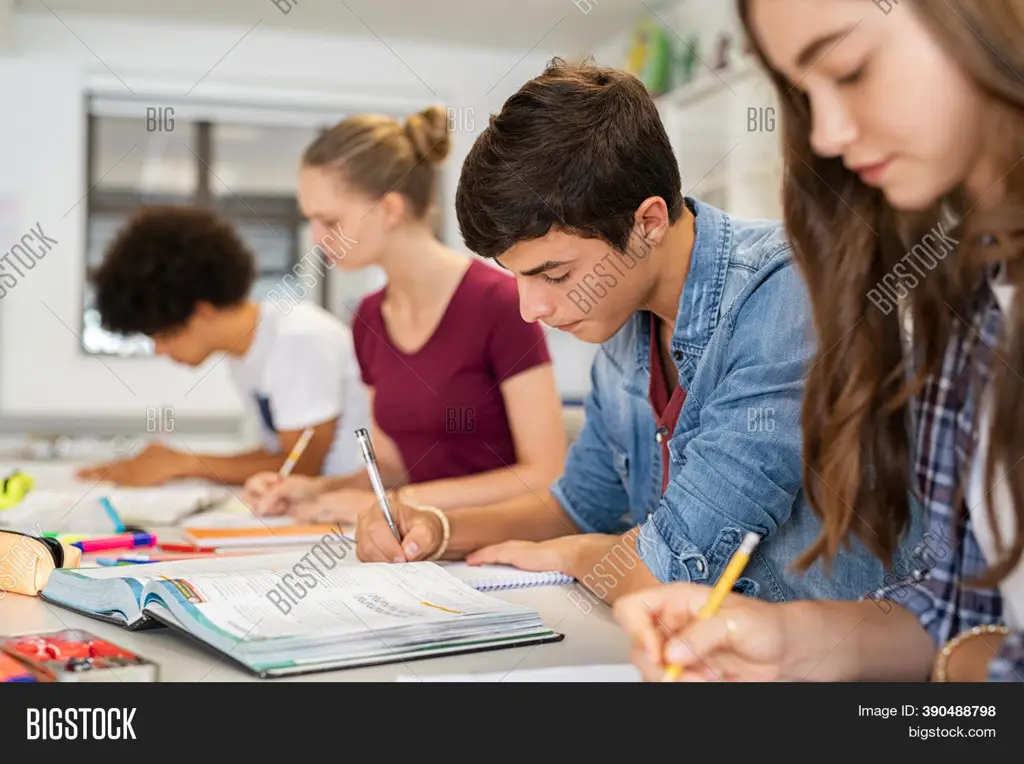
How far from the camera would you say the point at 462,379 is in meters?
1.89

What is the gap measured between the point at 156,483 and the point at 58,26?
2.71 m

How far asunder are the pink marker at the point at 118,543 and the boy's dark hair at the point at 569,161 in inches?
27.4

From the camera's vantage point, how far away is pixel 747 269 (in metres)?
1.17

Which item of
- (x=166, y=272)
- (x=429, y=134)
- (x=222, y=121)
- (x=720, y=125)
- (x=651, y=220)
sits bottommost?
(x=651, y=220)

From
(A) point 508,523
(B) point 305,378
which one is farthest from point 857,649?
(B) point 305,378

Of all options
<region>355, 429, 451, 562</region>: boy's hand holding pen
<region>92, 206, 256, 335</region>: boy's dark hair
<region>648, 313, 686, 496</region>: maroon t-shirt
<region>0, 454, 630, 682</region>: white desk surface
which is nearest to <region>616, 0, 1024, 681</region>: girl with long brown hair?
<region>0, 454, 630, 682</region>: white desk surface

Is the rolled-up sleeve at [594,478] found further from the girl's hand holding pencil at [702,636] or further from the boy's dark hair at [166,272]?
the boy's dark hair at [166,272]

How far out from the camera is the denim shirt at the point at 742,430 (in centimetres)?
102

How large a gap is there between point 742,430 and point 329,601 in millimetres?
436

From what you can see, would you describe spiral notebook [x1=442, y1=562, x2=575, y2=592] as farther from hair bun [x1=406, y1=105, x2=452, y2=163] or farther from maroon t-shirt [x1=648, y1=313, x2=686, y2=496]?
hair bun [x1=406, y1=105, x2=452, y2=163]

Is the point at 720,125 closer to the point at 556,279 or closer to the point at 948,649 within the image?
the point at 556,279

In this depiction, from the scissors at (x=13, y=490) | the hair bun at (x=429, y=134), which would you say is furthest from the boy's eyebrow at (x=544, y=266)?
the scissors at (x=13, y=490)

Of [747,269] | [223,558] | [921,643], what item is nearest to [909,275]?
[921,643]

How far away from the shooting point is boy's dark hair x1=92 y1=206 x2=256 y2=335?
2.43m
